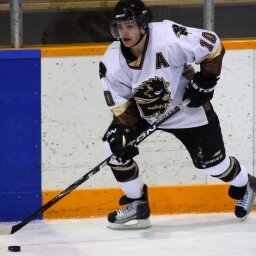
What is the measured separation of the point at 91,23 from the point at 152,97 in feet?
2.25

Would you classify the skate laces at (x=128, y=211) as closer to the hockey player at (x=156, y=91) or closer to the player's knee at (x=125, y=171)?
the hockey player at (x=156, y=91)

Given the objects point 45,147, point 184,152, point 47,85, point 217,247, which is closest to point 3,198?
point 45,147

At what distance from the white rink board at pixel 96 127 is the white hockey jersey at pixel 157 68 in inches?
15.4

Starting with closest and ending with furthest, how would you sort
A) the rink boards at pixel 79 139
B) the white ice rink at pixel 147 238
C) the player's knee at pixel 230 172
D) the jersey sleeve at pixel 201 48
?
the white ice rink at pixel 147 238
the jersey sleeve at pixel 201 48
the player's knee at pixel 230 172
the rink boards at pixel 79 139

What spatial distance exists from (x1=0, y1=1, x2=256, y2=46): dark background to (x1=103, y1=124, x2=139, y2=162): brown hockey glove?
64 cm

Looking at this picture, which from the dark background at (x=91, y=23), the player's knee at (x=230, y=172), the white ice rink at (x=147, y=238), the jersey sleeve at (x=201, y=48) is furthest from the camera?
the dark background at (x=91, y=23)

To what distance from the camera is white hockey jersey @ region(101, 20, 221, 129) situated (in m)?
2.97

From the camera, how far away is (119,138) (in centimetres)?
304

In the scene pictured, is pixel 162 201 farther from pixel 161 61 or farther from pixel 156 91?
pixel 161 61

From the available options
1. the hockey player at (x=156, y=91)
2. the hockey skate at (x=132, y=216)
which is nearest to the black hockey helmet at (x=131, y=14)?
the hockey player at (x=156, y=91)

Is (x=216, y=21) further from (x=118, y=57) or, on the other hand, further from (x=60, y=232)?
(x=60, y=232)

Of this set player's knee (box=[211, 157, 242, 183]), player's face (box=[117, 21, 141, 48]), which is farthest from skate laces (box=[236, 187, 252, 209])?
player's face (box=[117, 21, 141, 48])

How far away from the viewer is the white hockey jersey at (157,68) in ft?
9.74

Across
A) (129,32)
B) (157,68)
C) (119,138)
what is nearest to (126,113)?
(119,138)
